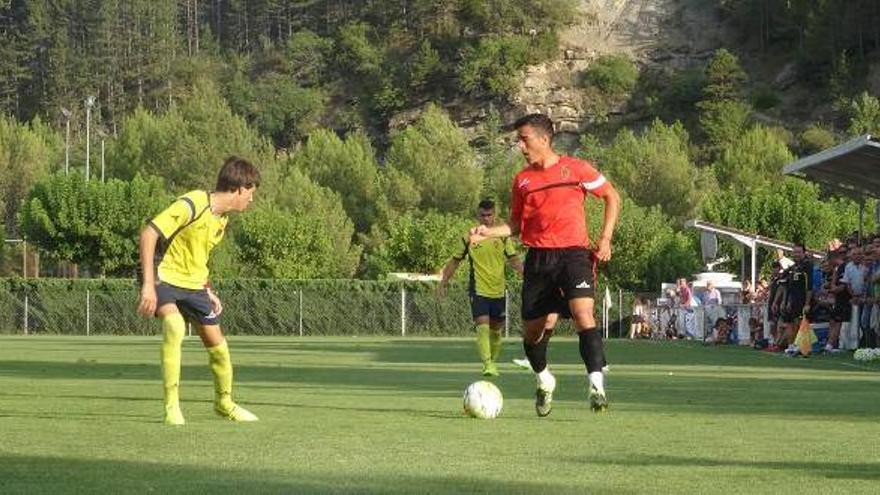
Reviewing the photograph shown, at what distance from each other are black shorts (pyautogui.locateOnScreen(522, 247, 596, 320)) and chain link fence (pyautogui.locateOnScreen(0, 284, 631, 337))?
4853 cm

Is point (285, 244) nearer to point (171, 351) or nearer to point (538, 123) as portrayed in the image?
point (538, 123)

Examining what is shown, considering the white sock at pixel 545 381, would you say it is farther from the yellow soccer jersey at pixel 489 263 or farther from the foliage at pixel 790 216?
the foliage at pixel 790 216

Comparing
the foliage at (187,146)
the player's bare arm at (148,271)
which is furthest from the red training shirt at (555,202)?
the foliage at (187,146)

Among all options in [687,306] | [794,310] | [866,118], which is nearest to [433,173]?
[866,118]

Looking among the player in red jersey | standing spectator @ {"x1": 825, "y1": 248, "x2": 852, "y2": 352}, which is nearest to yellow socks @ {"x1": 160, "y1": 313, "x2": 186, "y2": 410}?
the player in red jersey

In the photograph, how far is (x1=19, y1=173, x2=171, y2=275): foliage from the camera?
8469cm

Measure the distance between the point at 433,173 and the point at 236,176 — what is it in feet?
308

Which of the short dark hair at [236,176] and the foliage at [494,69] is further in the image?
the foliage at [494,69]

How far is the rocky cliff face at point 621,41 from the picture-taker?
146625mm

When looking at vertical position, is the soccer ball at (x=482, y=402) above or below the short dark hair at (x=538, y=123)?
below

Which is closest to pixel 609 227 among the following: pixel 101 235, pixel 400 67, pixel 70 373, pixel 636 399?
pixel 636 399

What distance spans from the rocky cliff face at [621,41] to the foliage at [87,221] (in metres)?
62.3

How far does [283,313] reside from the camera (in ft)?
209

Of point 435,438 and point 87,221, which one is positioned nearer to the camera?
point 435,438
